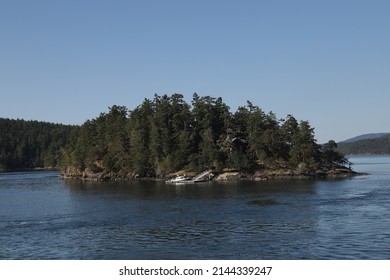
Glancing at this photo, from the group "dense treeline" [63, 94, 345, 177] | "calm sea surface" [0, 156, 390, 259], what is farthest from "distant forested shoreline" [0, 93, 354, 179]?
"calm sea surface" [0, 156, 390, 259]

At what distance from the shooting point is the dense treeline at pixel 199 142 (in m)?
125

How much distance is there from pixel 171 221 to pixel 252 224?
31.9ft

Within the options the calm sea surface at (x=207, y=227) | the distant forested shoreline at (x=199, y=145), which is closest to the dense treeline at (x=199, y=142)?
the distant forested shoreline at (x=199, y=145)

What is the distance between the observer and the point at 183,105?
5669 inches

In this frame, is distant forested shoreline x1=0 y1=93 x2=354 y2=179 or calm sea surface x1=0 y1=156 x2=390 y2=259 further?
distant forested shoreline x1=0 y1=93 x2=354 y2=179

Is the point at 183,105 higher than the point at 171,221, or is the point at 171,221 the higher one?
the point at 183,105

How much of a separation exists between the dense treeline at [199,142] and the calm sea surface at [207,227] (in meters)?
48.0

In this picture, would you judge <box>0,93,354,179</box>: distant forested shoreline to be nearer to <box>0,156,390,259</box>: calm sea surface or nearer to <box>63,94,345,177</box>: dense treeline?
<box>63,94,345,177</box>: dense treeline

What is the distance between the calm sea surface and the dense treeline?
158 feet

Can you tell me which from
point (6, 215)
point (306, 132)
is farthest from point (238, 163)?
point (6, 215)

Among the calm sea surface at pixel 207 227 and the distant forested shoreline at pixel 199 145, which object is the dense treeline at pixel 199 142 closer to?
the distant forested shoreline at pixel 199 145

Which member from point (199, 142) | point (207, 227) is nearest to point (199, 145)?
point (199, 142)

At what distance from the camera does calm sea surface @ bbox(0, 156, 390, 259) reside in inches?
1464

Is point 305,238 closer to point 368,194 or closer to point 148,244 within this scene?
point 148,244
